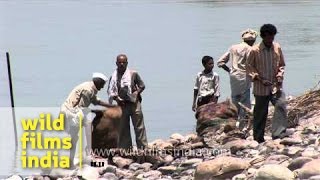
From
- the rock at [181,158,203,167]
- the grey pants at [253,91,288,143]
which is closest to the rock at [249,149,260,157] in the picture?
the grey pants at [253,91,288,143]

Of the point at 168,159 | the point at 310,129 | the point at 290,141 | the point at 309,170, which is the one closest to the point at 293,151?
the point at 290,141

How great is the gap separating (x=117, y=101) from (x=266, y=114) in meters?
1.71

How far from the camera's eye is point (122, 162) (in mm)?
9961

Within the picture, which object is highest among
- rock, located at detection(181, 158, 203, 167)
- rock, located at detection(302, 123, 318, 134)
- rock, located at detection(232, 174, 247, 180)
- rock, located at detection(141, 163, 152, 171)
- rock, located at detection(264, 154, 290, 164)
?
A: rock, located at detection(302, 123, 318, 134)

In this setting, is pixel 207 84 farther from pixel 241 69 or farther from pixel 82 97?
pixel 82 97

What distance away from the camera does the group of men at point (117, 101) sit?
31.4ft

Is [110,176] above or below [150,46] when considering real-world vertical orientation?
below

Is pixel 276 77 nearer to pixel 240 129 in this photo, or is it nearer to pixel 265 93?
pixel 265 93

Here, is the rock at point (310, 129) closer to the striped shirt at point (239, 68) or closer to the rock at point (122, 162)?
the striped shirt at point (239, 68)

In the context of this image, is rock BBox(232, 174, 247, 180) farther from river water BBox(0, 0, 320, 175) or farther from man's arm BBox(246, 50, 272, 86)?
river water BBox(0, 0, 320, 175)

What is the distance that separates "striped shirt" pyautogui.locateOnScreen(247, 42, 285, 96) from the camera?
948 cm

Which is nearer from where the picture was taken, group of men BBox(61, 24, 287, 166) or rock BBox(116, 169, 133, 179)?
rock BBox(116, 169, 133, 179)

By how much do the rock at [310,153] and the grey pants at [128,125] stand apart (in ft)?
7.44

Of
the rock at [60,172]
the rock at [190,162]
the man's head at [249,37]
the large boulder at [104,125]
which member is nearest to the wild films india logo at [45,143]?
the rock at [60,172]
